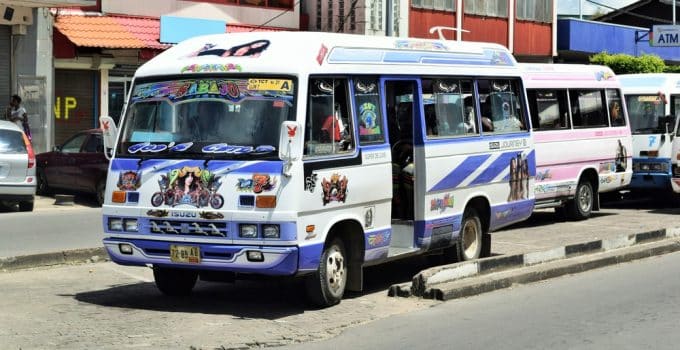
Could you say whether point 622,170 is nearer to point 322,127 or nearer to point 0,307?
point 322,127

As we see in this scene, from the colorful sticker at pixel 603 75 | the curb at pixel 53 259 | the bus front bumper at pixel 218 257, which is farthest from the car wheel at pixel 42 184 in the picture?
the bus front bumper at pixel 218 257

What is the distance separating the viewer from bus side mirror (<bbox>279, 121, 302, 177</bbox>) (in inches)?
324

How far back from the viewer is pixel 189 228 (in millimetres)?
8672

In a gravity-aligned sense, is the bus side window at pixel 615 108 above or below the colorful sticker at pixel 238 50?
below


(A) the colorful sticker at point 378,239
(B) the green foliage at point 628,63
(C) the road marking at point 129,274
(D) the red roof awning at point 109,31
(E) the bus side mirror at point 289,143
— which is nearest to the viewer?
(E) the bus side mirror at point 289,143

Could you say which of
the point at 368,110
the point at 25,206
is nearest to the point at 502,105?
the point at 368,110

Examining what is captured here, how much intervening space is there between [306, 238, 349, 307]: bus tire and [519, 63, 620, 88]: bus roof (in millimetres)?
7310

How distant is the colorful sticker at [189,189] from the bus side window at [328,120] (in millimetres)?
897

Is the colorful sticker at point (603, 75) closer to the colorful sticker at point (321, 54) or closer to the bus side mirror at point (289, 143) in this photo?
the colorful sticker at point (321, 54)

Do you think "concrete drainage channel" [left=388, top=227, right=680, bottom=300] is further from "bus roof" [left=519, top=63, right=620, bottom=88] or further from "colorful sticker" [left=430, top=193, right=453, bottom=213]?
"bus roof" [left=519, top=63, right=620, bottom=88]

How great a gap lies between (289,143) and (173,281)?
242 centimetres

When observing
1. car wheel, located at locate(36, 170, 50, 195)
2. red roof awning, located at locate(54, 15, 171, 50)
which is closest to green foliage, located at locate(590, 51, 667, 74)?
red roof awning, located at locate(54, 15, 171, 50)

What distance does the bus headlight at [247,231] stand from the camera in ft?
27.8

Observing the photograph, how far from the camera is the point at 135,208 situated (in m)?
8.87
